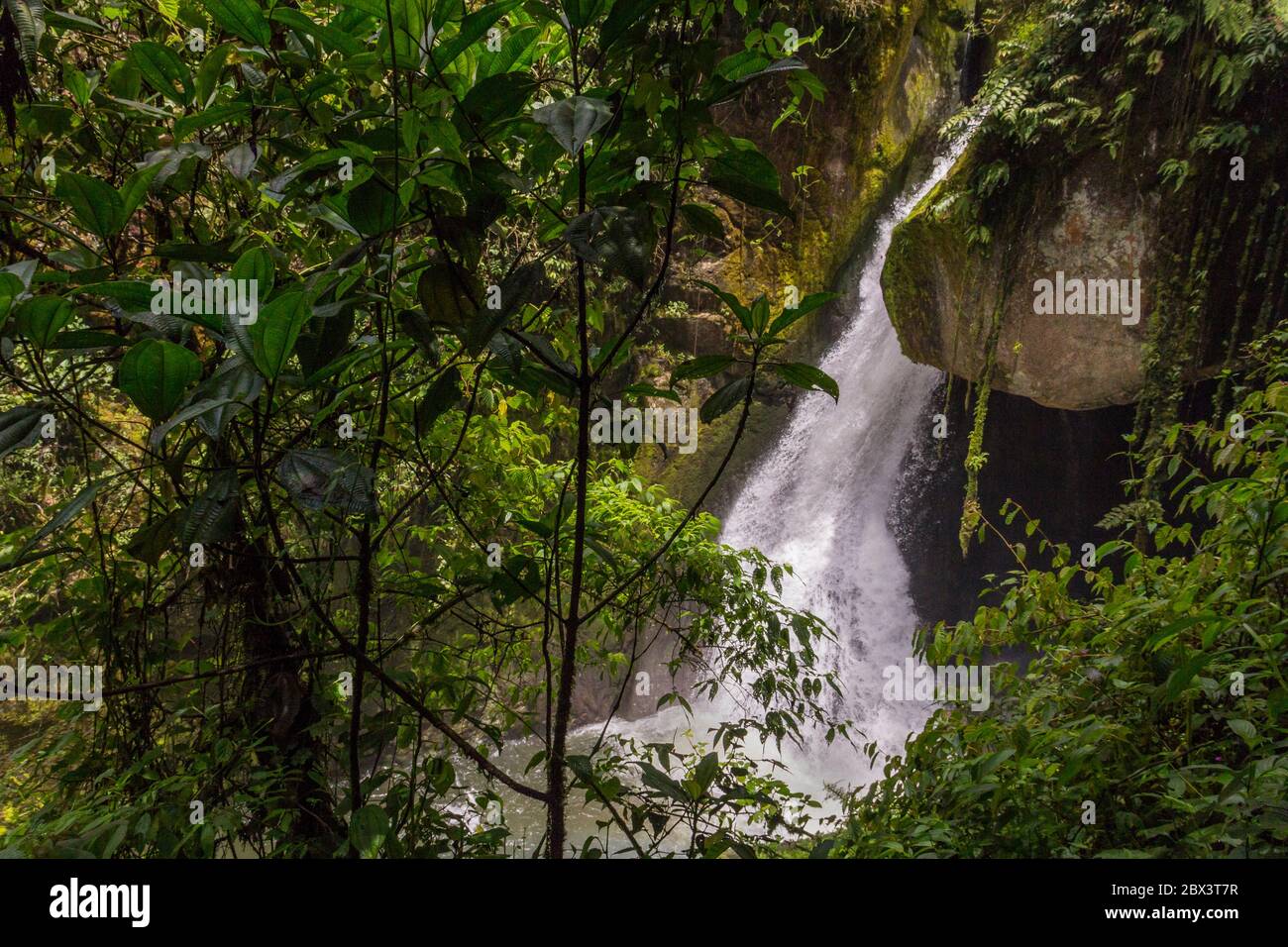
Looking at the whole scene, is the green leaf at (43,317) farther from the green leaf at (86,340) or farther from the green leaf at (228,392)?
the green leaf at (228,392)

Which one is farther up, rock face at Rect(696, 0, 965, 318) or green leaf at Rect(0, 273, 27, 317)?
rock face at Rect(696, 0, 965, 318)

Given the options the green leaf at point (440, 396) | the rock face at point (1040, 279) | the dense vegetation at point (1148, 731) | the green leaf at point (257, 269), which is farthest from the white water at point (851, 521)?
the green leaf at point (257, 269)

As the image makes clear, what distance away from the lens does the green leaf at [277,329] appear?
2.87ft

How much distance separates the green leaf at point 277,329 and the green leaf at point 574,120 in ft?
1.15

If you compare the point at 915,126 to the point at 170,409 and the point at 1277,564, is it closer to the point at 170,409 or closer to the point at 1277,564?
the point at 1277,564

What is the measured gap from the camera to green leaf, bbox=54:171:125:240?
103cm

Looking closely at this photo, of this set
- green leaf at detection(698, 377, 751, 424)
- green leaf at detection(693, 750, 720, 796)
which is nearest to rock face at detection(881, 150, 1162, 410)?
green leaf at detection(698, 377, 751, 424)

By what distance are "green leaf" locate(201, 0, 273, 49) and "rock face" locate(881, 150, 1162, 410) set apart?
5.47 metres

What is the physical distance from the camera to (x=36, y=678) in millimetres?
1642

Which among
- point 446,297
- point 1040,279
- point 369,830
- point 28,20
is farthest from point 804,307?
point 1040,279

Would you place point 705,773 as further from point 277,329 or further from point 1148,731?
point 1148,731

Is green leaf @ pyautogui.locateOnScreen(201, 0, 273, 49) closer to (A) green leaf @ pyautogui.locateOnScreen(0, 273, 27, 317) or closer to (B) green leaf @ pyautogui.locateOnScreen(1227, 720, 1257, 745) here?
(A) green leaf @ pyautogui.locateOnScreen(0, 273, 27, 317)

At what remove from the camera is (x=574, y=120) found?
0.84m
